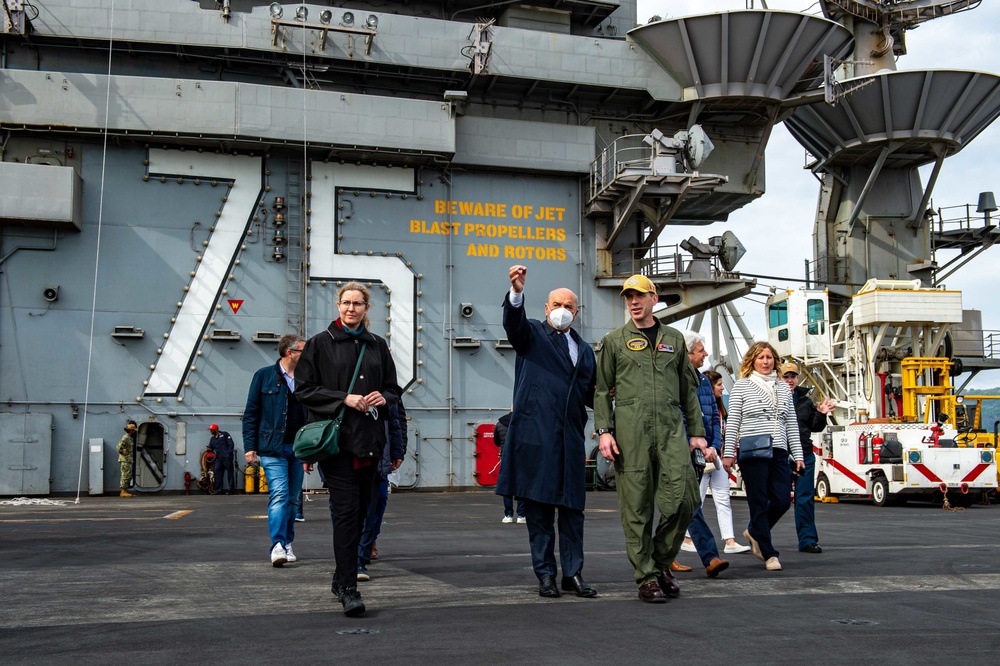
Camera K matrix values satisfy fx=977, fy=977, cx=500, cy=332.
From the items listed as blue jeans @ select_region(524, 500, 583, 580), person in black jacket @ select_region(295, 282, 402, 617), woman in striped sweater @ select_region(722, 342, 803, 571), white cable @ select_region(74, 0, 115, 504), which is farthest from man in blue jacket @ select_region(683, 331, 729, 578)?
white cable @ select_region(74, 0, 115, 504)

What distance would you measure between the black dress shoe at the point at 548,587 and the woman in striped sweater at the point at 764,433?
2491mm

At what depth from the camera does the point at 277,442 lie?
335 inches

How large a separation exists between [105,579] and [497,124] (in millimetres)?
20544

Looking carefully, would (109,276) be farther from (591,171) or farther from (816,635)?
(816,635)

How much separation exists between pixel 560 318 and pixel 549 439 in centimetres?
83

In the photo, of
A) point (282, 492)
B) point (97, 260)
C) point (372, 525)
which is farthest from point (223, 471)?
point (372, 525)

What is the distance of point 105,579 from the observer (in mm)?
7262

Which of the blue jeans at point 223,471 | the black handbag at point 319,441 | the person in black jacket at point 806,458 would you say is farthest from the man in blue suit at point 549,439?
the blue jeans at point 223,471

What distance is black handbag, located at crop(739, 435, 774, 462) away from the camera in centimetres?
838

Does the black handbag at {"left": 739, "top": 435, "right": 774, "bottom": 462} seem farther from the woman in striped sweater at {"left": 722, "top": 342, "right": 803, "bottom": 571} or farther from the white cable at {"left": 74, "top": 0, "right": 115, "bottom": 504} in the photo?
the white cable at {"left": 74, "top": 0, "right": 115, "bottom": 504}

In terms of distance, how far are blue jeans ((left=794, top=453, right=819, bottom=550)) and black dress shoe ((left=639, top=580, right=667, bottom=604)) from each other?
370 cm

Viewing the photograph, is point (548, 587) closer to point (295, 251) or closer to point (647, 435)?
point (647, 435)

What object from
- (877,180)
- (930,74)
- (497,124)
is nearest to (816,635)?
(497,124)

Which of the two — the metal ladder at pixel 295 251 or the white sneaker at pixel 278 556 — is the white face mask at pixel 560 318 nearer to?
the white sneaker at pixel 278 556
